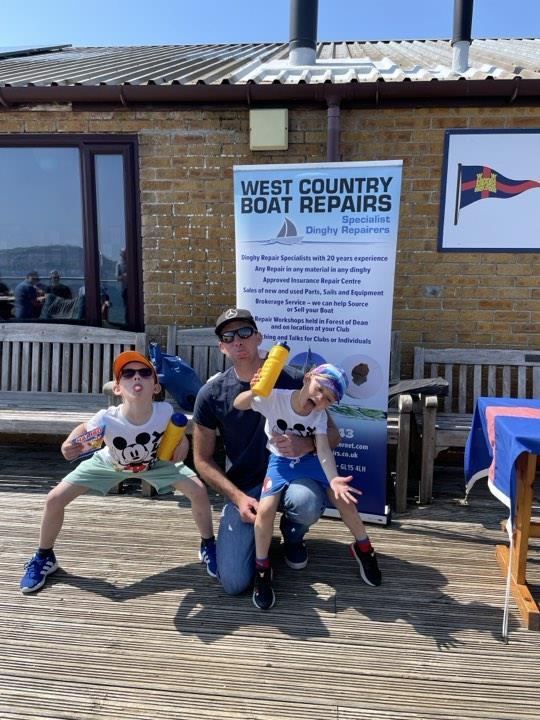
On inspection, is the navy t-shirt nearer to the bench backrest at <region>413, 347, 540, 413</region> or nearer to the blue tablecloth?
the blue tablecloth

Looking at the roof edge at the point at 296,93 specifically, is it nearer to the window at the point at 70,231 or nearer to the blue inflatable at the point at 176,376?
the window at the point at 70,231

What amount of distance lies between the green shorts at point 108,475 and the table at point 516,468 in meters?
1.70

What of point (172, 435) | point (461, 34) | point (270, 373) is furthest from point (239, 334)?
point (461, 34)

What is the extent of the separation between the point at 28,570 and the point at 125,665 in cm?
93

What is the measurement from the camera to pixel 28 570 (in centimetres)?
310

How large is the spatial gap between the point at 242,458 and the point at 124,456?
0.68 m

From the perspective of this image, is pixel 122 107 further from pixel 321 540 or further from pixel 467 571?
pixel 467 571

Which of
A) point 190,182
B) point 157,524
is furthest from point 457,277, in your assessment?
point 157,524

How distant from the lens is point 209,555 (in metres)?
3.24

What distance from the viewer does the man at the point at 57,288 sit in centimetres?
535

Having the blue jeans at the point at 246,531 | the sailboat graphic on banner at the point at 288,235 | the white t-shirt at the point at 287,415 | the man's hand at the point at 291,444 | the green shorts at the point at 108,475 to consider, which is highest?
the sailboat graphic on banner at the point at 288,235

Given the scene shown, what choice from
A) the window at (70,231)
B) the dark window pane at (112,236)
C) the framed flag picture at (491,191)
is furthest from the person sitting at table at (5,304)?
the framed flag picture at (491,191)

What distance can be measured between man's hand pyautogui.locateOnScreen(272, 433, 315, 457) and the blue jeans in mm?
155

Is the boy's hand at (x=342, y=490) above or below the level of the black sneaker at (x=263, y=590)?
above
